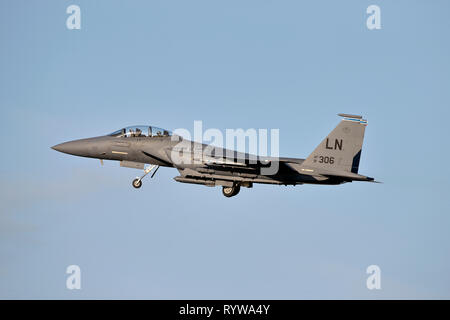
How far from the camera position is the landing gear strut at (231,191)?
33062 mm

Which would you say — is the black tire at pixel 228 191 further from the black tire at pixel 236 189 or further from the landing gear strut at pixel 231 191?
the black tire at pixel 236 189

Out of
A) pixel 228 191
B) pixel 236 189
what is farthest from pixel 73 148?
pixel 236 189

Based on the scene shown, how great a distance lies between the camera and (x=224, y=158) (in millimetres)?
30391

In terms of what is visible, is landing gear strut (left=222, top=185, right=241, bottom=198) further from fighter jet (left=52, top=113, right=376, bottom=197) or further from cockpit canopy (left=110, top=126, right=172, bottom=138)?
cockpit canopy (left=110, top=126, right=172, bottom=138)

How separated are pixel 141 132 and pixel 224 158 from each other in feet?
16.3

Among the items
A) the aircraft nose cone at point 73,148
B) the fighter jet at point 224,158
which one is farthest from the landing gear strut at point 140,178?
the aircraft nose cone at point 73,148

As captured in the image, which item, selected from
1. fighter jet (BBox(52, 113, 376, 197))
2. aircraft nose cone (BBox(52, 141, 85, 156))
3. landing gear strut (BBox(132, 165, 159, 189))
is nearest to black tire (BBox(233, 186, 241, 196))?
fighter jet (BBox(52, 113, 376, 197))

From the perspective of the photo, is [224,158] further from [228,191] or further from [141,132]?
[141,132]

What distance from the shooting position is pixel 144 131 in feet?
111

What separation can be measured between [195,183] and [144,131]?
3.44 metres
